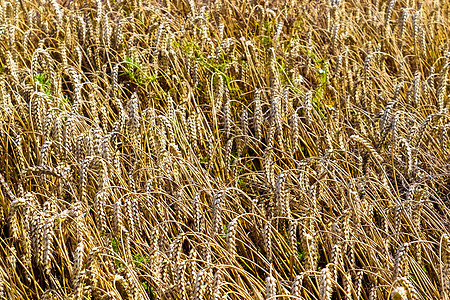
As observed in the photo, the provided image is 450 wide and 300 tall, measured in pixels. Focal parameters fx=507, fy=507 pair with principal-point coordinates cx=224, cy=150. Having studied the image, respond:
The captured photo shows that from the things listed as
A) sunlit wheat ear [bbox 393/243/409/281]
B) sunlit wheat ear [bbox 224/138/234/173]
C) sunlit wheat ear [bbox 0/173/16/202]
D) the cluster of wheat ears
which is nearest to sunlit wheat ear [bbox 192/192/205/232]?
the cluster of wheat ears

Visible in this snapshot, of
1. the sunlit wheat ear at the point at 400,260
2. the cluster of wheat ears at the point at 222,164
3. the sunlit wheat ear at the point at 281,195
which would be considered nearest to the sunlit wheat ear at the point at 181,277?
the cluster of wheat ears at the point at 222,164

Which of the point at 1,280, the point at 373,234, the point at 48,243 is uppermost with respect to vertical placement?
the point at 48,243

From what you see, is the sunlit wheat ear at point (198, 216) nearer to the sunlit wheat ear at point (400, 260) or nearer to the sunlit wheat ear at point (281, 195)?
the sunlit wheat ear at point (281, 195)

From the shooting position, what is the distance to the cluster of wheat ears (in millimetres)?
2006

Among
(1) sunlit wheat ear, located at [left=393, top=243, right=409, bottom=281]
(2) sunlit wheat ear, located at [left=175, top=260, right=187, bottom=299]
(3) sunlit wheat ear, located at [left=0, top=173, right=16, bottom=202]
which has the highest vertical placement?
(3) sunlit wheat ear, located at [left=0, top=173, right=16, bottom=202]

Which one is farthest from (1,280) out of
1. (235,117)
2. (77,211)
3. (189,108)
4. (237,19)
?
(237,19)

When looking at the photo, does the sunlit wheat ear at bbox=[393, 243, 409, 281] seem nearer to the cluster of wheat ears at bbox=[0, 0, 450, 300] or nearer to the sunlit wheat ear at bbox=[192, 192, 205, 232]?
the cluster of wheat ears at bbox=[0, 0, 450, 300]

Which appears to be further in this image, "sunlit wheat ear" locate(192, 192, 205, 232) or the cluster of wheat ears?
"sunlit wheat ear" locate(192, 192, 205, 232)

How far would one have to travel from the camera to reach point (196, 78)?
3.44 metres

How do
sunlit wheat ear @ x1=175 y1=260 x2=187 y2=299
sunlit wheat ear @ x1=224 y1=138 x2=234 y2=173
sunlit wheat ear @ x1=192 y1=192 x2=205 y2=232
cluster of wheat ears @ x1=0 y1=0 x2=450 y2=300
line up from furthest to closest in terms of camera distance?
1. sunlit wheat ear @ x1=224 y1=138 x2=234 y2=173
2. sunlit wheat ear @ x1=192 y1=192 x2=205 y2=232
3. cluster of wheat ears @ x1=0 y1=0 x2=450 y2=300
4. sunlit wheat ear @ x1=175 y1=260 x2=187 y2=299

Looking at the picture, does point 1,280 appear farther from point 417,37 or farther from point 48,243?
point 417,37

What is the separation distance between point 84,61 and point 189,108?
1.27 meters

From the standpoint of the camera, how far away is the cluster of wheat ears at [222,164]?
2.01 meters

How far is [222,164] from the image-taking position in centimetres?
293
